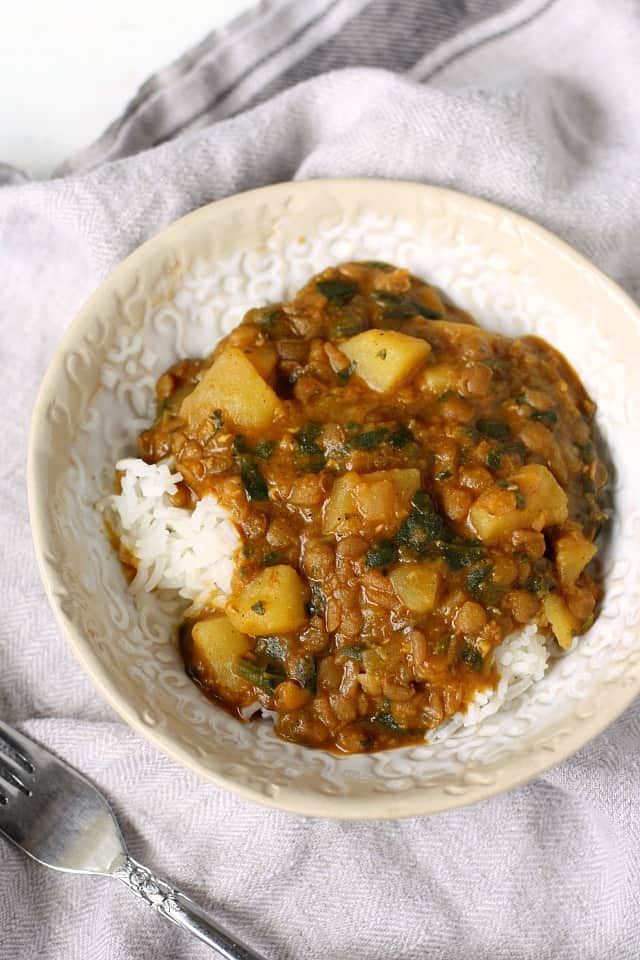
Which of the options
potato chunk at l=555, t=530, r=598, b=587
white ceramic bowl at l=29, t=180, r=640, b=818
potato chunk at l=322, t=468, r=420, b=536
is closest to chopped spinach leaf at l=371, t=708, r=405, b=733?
white ceramic bowl at l=29, t=180, r=640, b=818

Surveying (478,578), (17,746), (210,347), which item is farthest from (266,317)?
(17,746)

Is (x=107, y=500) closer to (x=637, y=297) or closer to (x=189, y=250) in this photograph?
(x=189, y=250)

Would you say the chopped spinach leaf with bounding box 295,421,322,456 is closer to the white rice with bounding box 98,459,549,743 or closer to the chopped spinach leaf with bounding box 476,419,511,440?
the white rice with bounding box 98,459,549,743

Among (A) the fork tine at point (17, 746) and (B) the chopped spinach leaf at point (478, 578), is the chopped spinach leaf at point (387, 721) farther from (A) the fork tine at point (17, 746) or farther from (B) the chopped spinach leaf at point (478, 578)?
(A) the fork tine at point (17, 746)

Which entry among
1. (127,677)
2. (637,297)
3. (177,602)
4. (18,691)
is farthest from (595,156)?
(18,691)

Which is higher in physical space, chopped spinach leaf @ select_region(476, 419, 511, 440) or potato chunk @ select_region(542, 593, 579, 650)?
chopped spinach leaf @ select_region(476, 419, 511, 440)

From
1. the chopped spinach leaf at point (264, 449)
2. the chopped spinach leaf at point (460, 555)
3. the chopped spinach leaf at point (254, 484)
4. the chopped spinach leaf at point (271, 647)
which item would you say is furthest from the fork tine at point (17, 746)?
the chopped spinach leaf at point (460, 555)
